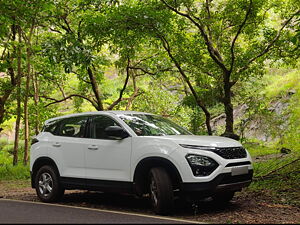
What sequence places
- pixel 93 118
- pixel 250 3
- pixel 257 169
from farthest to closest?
pixel 250 3 → pixel 257 169 → pixel 93 118

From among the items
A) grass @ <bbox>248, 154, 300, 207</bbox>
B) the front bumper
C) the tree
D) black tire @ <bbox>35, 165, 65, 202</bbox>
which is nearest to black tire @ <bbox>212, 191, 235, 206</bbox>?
grass @ <bbox>248, 154, 300, 207</bbox>

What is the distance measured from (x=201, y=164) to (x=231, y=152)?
75 centimetres

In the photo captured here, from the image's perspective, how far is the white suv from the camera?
262 inches

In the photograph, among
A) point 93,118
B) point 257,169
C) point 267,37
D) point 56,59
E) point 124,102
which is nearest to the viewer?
point 93,118

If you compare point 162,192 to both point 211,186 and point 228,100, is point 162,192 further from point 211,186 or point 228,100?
point 228,100

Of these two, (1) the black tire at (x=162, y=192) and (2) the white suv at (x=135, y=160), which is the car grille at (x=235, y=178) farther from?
(1) the black tire at (x=162, y=192)

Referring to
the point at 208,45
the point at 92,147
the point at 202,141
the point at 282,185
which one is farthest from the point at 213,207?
the point at 208,45

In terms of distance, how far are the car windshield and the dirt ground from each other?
1.50 m

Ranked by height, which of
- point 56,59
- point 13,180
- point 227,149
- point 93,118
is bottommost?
point 13,180

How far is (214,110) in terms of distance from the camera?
26250 mm

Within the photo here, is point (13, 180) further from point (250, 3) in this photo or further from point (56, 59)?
point (250, 3)

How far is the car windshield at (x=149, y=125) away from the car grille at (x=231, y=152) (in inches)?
53.6

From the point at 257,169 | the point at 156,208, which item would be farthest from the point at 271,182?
the point at 156,208

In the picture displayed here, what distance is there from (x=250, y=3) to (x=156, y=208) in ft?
27.9
